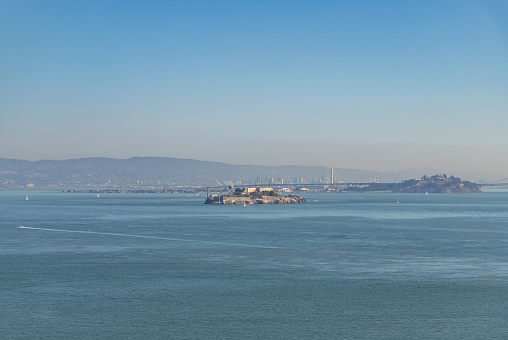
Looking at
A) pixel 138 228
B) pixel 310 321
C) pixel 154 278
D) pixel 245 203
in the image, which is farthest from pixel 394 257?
pixel 245 203

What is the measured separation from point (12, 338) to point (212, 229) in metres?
46.1

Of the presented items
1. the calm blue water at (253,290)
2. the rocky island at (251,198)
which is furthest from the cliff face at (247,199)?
the calm blue water at (253,290)

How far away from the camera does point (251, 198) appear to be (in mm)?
169500

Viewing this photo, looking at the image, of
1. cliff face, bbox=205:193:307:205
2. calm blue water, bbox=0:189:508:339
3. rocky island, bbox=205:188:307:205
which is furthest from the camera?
rocky island, bbox=205:188:307:205

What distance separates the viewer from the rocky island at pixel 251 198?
162 m

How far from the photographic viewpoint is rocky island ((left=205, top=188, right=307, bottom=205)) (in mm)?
162450

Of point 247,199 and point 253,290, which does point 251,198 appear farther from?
point 253,290

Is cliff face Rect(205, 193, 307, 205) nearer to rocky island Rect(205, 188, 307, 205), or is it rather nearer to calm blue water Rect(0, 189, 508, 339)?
rocky island Rect(205, 188, 307, 205)

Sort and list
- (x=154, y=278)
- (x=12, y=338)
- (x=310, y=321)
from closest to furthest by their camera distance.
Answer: (x=12, y=338), (x=310, y=321), (x=154, y=278)

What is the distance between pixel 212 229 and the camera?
6450cm

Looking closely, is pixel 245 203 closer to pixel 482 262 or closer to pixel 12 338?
pixel 482 262

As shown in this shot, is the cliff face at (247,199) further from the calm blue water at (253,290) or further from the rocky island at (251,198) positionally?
the calm blue water at (253,290)

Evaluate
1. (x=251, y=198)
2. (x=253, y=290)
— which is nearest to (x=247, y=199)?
(x=251, y=198)

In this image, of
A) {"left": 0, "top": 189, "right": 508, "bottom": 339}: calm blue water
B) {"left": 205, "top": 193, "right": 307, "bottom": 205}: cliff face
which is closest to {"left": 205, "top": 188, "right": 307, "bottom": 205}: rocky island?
{"left": 205, "top": 193, "right": 307, "bottom": 205}: cliff face
